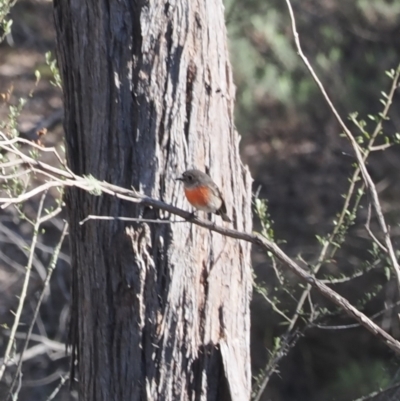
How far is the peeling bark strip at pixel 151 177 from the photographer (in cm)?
295

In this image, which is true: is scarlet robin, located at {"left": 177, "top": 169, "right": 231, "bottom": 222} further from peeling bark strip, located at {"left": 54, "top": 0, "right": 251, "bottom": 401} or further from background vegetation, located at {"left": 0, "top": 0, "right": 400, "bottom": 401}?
background vegetation, located at {"left": 0, "top": 0, "right": 400, "bottom": 401}

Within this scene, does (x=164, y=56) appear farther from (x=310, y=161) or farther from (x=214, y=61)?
(x=310, y=161)

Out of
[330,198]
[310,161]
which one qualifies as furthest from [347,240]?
[310,161]

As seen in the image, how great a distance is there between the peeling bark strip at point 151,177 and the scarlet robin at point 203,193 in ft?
0.27

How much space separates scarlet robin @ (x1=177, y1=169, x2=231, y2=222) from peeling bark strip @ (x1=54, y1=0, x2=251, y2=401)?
0.08 metres

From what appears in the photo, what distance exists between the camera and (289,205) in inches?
376

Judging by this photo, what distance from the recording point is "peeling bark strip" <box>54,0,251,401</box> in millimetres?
2949

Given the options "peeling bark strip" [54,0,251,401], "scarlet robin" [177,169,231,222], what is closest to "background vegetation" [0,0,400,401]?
"peeling bark strip" [54,0,251,401]

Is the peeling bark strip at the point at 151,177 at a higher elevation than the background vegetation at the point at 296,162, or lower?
lower

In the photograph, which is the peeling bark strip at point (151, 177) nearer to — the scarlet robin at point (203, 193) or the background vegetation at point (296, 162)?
the scarlet robin at point (203, 193)

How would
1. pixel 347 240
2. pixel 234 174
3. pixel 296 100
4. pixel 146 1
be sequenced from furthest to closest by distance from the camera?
pixel 296 100
pixel 347 240
pixel 234 174
pixel 146 1

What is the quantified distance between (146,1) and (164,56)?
19 centimetres

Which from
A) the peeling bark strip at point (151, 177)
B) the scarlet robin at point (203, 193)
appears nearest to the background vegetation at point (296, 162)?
the peeling bark strip at point (151, 177)

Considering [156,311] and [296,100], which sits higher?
[296,100]
